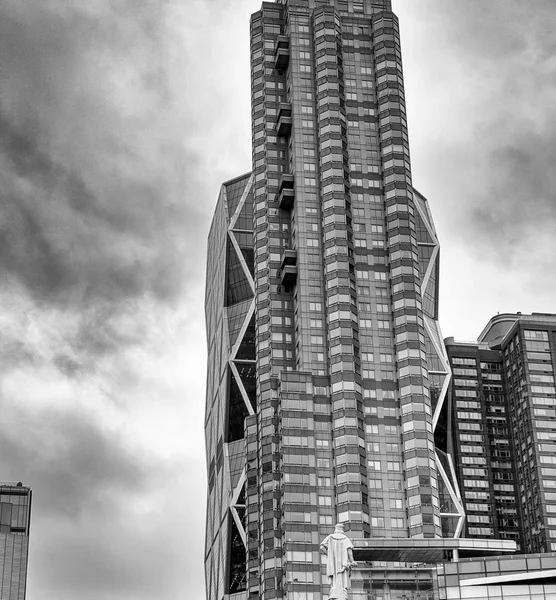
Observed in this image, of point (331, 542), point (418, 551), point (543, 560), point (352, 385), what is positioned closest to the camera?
point (331, 542)

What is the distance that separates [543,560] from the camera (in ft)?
388

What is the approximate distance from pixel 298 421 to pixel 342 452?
27.8ft

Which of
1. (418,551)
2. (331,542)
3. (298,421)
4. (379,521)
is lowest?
(331,542)

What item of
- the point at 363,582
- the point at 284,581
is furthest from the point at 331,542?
the point at 284,581

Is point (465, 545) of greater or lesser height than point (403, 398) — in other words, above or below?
below

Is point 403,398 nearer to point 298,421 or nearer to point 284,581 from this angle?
point 298,421

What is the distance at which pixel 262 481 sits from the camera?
198 metres

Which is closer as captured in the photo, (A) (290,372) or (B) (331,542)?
(B) (331,542)

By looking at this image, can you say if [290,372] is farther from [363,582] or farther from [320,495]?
[363,582]

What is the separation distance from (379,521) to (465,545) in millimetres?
40464

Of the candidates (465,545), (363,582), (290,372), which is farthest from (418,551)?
(290,372)

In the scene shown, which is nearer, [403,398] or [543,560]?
[543,560]

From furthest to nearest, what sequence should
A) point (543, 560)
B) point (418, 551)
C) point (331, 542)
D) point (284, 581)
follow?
point (284, 581) → point (418, 551) → point (543, 560) → point (331, 542)

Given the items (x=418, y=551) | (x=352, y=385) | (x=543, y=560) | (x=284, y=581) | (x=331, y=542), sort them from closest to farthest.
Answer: (x=331, y=542)
(x=543, y=560)
(x=418, y=551)
(x=284, y=581)
(x=352, y=385)
